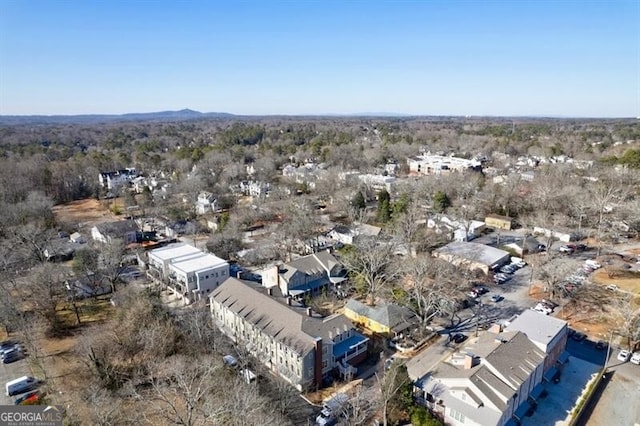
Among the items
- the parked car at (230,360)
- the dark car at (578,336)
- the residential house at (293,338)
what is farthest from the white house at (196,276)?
the dark car at (578,336)

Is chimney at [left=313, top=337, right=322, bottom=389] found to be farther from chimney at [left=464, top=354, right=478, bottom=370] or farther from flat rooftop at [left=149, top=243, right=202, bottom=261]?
flat rooftop at [left=149, top=243, right=202, bottom=261]

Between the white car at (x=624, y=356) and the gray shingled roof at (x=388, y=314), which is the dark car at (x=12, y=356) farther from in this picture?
the white car at (x=624, y=356)

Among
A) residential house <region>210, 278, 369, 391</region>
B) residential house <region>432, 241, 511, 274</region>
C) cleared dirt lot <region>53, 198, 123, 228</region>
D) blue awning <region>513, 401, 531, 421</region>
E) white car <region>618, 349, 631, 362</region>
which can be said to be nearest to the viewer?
blue awning <region>513, 401, 531, 421</region>

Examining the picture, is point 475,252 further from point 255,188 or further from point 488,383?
point 255,188

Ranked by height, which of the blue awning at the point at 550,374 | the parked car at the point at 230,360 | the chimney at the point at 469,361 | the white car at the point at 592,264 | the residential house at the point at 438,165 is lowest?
the blue awning at the point at 550,374

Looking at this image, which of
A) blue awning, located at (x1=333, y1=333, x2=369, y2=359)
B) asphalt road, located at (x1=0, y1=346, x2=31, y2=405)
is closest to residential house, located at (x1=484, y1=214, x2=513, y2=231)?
blue awning, located at (x1=333, y1=333, x2=369, y2=359)
